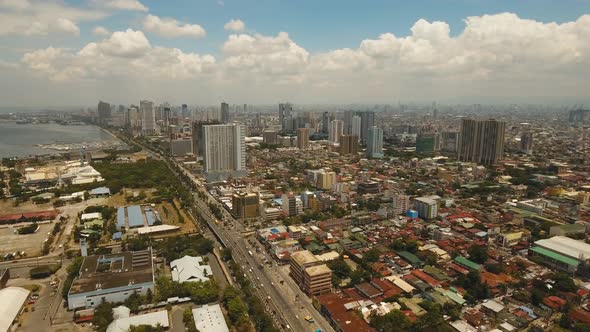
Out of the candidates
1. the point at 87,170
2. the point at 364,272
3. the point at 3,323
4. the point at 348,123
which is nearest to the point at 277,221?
the point at 364,272

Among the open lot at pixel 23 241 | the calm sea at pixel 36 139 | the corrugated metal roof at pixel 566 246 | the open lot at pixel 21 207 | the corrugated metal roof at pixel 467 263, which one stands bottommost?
the open lot at pixel 23 241

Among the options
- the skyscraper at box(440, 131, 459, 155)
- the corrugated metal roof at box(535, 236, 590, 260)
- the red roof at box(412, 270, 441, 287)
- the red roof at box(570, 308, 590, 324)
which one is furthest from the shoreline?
the red roof at box(570, 308, 590, 324)

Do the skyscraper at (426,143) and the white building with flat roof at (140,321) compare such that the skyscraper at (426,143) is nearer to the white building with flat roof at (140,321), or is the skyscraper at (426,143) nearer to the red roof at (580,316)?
the red roof at (580,316)

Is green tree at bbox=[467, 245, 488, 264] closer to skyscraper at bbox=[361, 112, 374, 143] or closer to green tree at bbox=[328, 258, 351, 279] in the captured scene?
green tree at bbox=[328, 258, 351, 279]

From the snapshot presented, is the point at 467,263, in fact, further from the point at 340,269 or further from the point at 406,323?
the point at 406,323

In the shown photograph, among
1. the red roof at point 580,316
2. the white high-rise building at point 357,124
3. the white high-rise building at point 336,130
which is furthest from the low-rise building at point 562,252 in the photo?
the white high-rise building at point 357,124

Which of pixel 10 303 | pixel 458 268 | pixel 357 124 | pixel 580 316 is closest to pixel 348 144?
pixel 357 124
